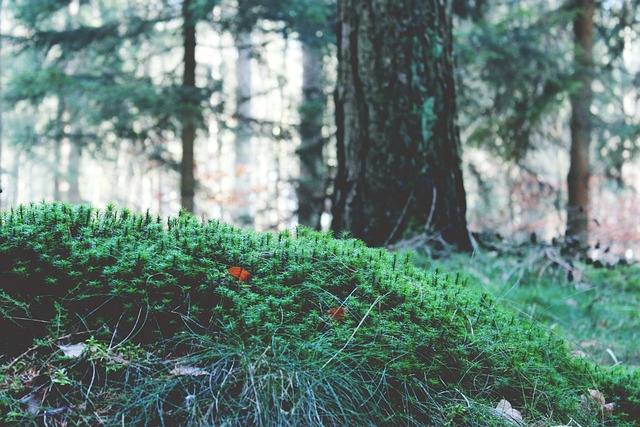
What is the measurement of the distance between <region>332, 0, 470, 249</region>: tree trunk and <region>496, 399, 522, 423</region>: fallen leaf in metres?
2.58

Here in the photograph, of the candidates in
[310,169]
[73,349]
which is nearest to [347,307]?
[73,349]

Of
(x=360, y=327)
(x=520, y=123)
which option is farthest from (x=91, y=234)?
(x=520, y=123)

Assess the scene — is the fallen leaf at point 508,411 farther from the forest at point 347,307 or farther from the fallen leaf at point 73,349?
the fallen leaf at point 73,349

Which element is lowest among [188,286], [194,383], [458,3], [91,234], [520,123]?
[194,383]

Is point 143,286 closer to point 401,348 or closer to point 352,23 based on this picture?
point 401,348

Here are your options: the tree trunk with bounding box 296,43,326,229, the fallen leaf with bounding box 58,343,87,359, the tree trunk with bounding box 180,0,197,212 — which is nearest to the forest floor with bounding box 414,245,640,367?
the fallen leaf with bounding box 58,343,87,359

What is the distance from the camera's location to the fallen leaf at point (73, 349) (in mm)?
1705

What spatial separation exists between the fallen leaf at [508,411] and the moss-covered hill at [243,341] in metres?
0.01

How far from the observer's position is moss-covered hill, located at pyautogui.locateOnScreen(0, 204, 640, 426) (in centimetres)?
162

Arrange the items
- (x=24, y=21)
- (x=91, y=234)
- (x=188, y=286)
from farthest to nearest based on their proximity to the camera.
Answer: (x=24, y=21), (x=91, y=234), (x=188, y=286)

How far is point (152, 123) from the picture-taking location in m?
11.0

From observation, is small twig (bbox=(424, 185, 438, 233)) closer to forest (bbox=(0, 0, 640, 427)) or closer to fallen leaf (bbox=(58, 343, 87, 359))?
forest (bbox=(0, 0, 640, 427))

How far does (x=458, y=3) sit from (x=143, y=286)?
971cm

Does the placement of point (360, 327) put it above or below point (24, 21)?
below
